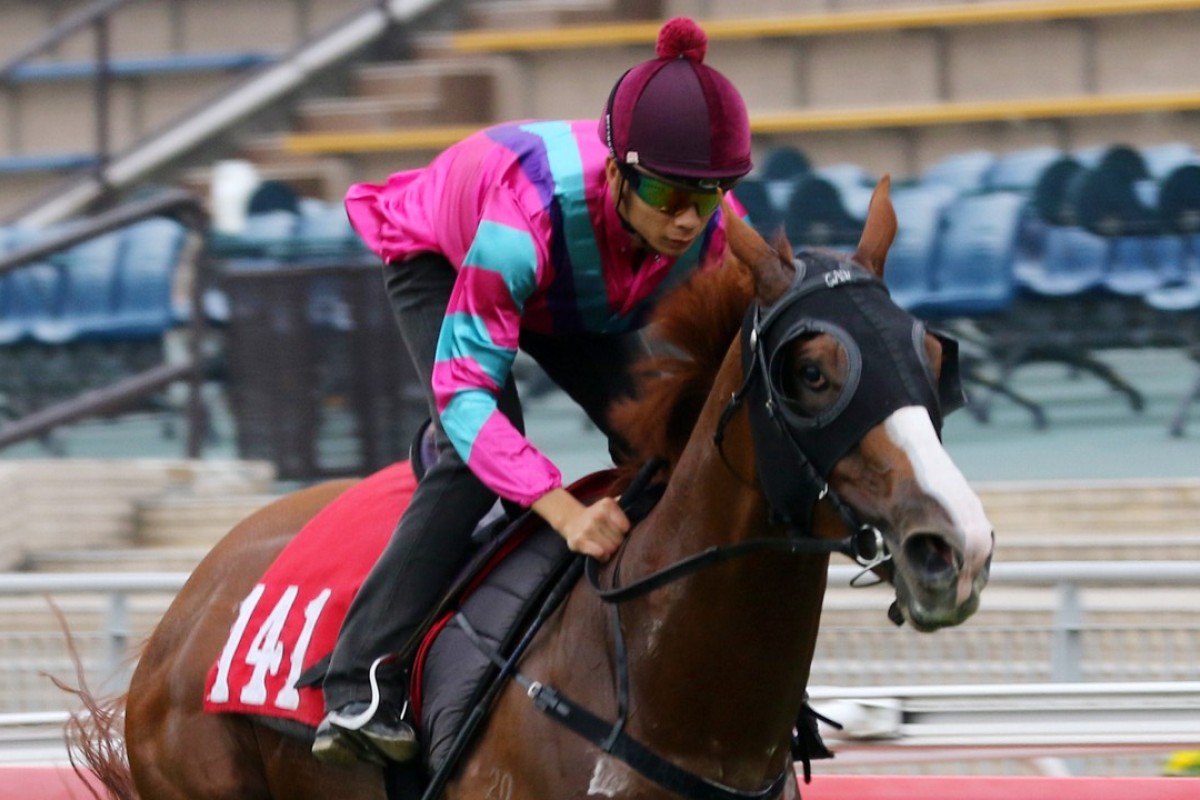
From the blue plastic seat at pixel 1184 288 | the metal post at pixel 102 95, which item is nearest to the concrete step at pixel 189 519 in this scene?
the blue plastic seat at pixel 1184 288

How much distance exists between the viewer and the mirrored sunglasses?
2.80 metres

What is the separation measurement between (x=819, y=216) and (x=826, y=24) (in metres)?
3.08

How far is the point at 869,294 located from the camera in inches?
97.6

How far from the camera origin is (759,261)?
257 centimetres

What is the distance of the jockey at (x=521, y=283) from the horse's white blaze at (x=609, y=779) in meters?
0.32

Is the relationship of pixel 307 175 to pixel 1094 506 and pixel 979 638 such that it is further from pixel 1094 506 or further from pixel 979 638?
pixel 979 638

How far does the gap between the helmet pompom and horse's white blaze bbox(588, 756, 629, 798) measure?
1066mm

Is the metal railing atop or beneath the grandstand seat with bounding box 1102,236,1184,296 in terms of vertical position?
beneath

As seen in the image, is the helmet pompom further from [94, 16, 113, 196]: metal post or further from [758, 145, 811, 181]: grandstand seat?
[94, 16, 113, 196]: metal post

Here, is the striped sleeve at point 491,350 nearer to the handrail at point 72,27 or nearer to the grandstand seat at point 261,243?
the grandstand seat at point 261,243

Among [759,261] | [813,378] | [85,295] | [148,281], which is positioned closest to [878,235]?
[759,261]

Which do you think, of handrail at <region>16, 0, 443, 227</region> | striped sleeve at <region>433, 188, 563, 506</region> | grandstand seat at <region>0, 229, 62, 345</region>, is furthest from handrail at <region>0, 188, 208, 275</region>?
striped sleeve at <region>433, 188, 563, 506</region>

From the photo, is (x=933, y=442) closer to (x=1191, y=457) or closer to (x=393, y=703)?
(x=393, y=703)

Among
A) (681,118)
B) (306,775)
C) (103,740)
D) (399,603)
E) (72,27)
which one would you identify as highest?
(72,27)
